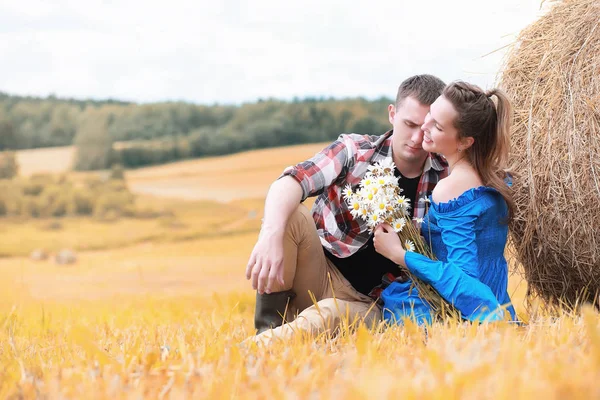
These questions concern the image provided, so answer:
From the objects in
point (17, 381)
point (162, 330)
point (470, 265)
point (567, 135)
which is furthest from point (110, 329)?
point (567, 135)

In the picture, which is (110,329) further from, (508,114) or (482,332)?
(508,114)

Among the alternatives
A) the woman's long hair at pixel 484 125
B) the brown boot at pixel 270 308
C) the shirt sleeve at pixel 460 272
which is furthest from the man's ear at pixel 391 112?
the brown boot at pixel 270 308

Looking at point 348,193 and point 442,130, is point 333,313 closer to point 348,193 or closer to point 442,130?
point 348,193

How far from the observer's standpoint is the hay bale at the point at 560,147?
3268 millimetres

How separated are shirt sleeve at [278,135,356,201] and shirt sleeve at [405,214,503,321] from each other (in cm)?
65

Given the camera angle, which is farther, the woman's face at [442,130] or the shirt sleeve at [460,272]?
the woman's face at [442,130]

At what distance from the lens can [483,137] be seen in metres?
3.06

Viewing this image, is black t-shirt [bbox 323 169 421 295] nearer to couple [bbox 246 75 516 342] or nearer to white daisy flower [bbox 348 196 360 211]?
couple [bbox 246 75 516 342]

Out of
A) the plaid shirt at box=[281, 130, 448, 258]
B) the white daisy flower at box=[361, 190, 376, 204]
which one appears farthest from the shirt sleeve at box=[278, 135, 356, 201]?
the white daisy flower at box=[361, 190, 376, 204]

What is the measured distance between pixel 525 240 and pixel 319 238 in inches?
45.7

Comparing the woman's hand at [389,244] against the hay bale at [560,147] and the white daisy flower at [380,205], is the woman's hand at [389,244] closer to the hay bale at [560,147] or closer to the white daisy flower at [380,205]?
the white daisy flower at [380,205]

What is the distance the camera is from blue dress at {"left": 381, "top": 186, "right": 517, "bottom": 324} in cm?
287

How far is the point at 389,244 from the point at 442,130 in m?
0.60

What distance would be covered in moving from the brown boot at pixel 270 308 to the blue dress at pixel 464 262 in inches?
21.5
